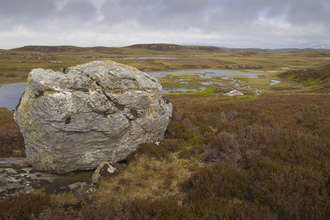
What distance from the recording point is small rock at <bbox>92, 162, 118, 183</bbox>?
6.26m

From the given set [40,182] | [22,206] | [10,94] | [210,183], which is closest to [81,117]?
[40,182]

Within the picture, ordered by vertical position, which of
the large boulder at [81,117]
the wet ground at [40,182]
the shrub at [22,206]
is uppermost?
the large boulder at [81,117]

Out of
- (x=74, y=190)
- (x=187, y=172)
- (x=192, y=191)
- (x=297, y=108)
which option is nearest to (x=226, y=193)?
(x=192, y=191)

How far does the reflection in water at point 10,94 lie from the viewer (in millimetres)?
27547

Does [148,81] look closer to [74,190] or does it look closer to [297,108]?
[74,190]

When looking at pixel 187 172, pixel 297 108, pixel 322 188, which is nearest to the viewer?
pixel 322 188

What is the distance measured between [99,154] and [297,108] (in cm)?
1681

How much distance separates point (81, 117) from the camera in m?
6.79

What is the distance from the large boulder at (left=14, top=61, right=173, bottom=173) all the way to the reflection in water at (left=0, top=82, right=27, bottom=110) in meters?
26.5

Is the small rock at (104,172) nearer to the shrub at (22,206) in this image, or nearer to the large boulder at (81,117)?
the large boulder at (81,117)

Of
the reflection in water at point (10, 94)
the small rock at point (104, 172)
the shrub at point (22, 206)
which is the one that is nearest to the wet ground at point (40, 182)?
the small rock at point (104, 172)

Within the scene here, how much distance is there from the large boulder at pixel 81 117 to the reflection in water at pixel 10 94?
26.5 m

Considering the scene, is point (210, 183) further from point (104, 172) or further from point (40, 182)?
point (40, 182)

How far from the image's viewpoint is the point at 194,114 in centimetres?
1309
